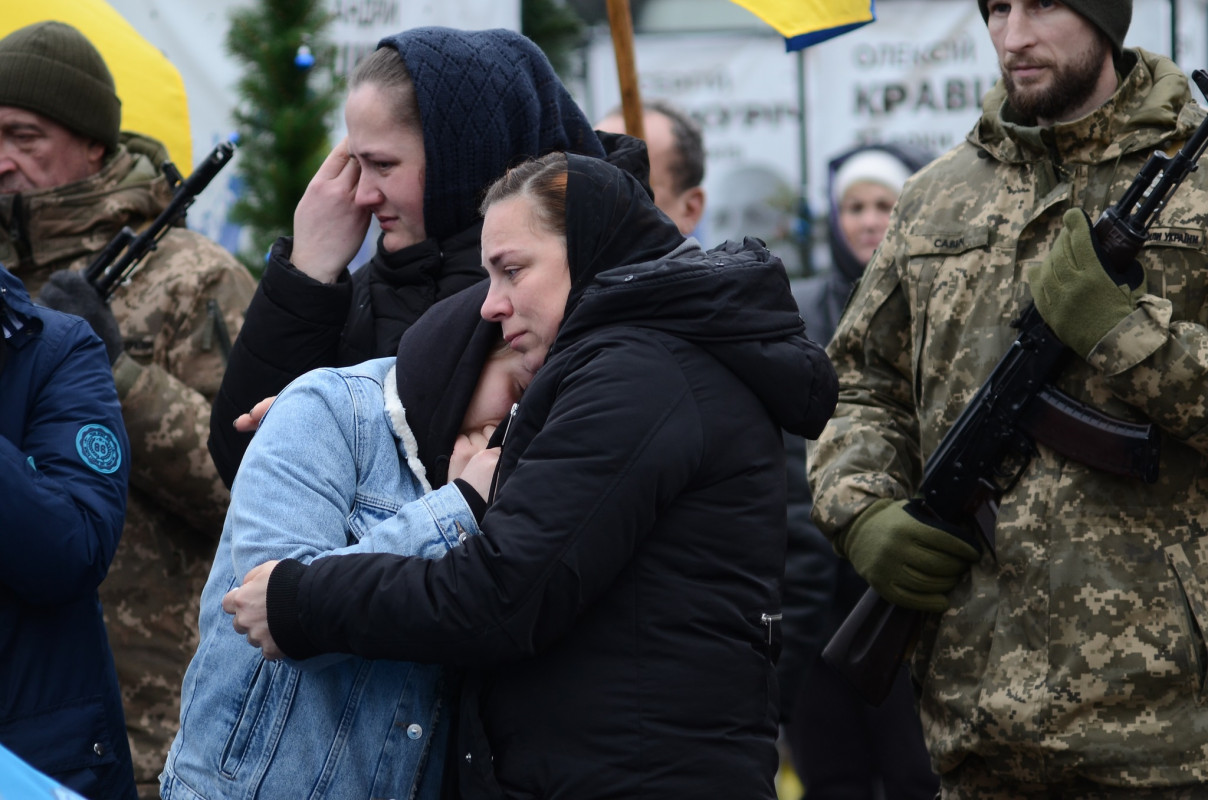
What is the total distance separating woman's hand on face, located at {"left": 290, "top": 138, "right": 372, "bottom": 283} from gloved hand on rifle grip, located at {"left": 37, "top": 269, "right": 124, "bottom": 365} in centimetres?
102

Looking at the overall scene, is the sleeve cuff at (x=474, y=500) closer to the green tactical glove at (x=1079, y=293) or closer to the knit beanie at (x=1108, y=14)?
the green tactical glove at (x=1079, y=293)

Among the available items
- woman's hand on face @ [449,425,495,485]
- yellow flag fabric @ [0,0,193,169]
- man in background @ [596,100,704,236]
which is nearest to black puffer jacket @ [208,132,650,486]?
woman's hand on face @ [449,425,495,485]

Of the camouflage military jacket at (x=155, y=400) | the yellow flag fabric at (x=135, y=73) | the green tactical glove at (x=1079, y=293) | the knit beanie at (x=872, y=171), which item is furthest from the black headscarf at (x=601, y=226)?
the knit beanie at (x=872, y=171)

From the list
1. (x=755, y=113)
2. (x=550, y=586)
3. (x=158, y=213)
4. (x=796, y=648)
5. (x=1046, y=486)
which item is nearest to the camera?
(x=550, y=586)

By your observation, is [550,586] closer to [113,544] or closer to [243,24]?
[113,544]

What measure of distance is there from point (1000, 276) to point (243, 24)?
3.82 meters

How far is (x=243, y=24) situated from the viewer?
6.16m

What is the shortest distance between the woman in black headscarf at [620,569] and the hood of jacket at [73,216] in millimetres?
2176

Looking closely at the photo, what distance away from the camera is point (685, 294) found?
7.82 ft

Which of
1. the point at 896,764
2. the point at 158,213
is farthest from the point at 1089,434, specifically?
the point at 158,213

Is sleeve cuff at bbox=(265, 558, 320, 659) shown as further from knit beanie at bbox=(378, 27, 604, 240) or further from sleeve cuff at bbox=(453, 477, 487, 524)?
knit beanie at bbox=(378, 27, 604, 240)

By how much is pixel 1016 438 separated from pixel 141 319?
7.67 ft

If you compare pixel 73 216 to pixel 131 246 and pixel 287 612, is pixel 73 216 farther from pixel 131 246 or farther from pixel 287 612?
pixel 287 612

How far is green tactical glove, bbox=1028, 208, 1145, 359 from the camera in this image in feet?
9.93
